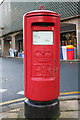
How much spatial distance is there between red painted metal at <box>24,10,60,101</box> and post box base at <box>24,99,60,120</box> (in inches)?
4.6

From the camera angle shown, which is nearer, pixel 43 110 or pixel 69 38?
pixel 43 110

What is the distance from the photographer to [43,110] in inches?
97.0

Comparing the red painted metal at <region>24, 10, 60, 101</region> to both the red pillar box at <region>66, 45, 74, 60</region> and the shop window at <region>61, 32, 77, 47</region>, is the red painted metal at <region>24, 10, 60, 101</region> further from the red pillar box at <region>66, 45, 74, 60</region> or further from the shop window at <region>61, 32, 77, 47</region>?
the shop window at <region>61, 32, 77, 47</region>

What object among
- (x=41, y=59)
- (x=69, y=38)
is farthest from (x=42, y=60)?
(x=69, y=38)

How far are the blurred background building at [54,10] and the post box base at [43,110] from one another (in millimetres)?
10218

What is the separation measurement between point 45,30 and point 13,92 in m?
2.74

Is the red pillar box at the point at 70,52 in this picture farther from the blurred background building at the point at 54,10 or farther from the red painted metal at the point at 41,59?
the red painted metal at the point at 41,59

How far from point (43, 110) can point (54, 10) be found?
45.6ft

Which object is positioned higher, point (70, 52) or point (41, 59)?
point (70, 52)

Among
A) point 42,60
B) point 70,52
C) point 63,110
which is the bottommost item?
→ point 63,110

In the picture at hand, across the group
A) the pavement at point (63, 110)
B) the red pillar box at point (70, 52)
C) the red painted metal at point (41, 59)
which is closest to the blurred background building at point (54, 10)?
the red pillar box at point (70, 52)

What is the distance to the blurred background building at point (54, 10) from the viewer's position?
1296cm

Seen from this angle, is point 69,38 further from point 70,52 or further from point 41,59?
point 41,59

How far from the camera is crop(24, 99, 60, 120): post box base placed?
247 centimetres
